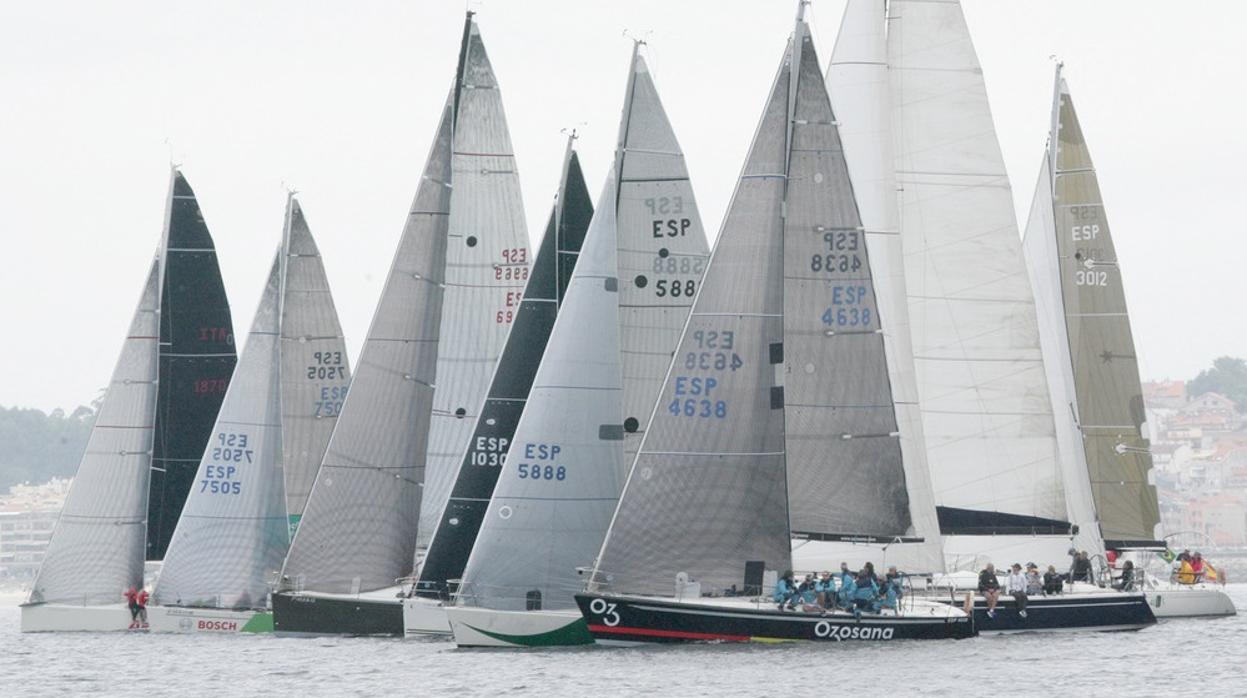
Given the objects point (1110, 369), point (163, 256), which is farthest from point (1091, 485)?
point (163, 256)

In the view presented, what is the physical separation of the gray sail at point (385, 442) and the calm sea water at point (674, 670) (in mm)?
1443

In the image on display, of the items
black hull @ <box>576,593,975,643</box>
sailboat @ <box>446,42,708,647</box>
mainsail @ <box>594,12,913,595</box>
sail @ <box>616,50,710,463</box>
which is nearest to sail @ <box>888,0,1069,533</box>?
sail @ <box>616,50,710,463</box>

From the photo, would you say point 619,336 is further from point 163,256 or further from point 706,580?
point 163,256

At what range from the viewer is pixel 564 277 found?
4028cm

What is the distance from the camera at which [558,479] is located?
36438 millimetres

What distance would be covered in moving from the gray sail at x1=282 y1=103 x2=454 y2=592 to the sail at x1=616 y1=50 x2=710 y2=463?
5213 mm

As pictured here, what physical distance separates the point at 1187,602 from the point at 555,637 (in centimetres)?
1550

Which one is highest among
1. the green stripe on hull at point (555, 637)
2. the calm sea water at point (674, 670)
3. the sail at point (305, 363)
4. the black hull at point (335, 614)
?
the sail at point (305, 363)

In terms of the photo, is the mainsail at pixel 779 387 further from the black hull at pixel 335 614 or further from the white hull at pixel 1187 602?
the white hull at pixel 1187 602

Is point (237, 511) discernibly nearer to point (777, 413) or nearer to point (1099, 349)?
point (777, 413)

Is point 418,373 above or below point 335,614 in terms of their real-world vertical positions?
above

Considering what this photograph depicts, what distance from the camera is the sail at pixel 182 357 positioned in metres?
48.2

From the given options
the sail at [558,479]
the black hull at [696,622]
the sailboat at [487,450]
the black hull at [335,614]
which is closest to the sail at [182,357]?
the black hull at [335,614]

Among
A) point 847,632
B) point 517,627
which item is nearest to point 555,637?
point 517,627
